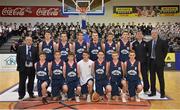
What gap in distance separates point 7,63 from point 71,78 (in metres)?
9.21

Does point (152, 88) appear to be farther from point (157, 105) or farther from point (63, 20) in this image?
point (63, 20)

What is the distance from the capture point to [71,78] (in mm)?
8086

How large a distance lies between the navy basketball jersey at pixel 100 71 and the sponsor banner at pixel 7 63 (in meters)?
9.15

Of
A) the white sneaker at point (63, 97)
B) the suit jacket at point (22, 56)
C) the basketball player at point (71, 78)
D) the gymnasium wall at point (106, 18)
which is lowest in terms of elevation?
the white sneaker at point (63, 97)

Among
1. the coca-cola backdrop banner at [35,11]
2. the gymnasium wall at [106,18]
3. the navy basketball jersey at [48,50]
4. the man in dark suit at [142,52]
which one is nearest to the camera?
the navy basketball jersey at [48,50]

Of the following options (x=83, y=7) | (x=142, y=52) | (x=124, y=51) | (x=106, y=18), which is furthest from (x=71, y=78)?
(x=106, y=18)

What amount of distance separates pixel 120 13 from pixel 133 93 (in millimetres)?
18178

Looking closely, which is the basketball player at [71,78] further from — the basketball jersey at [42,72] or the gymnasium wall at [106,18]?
the gymnasium wall at [106,18]

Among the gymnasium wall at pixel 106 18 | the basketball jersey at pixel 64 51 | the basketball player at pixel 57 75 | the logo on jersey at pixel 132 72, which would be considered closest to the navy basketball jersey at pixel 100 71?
the logo on jersey at pixel 132 72

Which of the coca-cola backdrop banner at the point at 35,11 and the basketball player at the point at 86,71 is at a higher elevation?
the coca-cola backdrop banner at the point at 35,11

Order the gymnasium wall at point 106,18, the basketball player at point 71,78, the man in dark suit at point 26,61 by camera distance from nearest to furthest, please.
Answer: the basketball player at point 71,78 < the man in dark suit at point 26,61 < the gymnasium wall at point 106,18

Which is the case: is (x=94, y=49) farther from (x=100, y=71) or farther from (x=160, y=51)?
(x=160, y=51)

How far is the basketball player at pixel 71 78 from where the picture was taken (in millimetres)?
8086

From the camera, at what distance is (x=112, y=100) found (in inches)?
321
